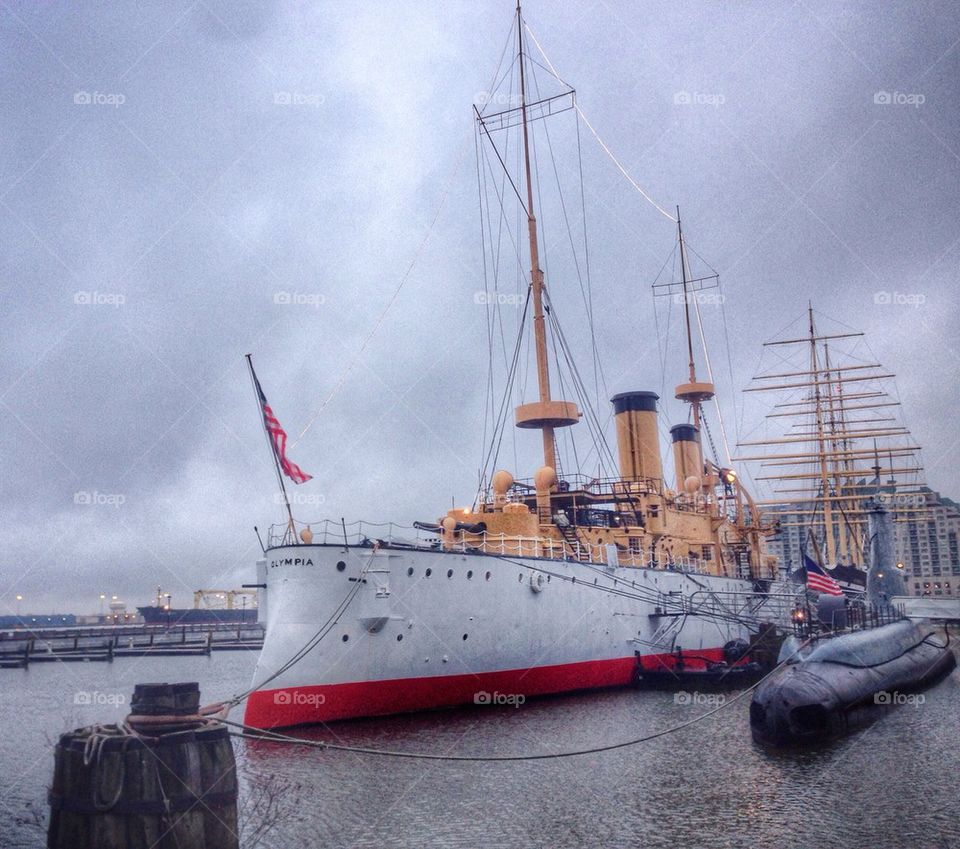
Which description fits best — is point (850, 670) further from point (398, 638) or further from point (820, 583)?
point (398, 638)

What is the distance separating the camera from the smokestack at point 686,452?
5172 cm

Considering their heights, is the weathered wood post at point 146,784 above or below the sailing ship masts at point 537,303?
below

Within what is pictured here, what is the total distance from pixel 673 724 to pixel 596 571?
7773 mm

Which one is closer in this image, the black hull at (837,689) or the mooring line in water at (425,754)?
the mooring line in water at (425,754)

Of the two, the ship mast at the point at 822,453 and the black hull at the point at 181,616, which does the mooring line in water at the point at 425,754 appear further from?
the black hull at the point at 181,616

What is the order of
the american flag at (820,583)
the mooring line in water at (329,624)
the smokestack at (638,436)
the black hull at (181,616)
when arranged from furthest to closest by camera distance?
the black hull at (181,616) < the smokestack at (638,436) < the american flag at (820,583) < the mooring line in water at (329,624)

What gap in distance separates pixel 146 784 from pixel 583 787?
11156 millimetres

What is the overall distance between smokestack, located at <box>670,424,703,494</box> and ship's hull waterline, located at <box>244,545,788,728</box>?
2182 cm

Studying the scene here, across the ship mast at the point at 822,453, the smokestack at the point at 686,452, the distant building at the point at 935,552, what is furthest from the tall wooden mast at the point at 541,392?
the distant building at the point at 935,552

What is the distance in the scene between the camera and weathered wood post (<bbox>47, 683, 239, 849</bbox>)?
7.83m

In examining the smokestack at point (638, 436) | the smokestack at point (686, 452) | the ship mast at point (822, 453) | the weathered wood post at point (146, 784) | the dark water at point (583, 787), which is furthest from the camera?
the ship mast at point (822, 453)

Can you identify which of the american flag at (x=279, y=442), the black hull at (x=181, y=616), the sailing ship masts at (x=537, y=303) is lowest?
the black hull at (x=181, y=616)

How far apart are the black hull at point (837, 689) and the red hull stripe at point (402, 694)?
25.2 ft

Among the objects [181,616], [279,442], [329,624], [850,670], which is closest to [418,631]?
[329,624]
